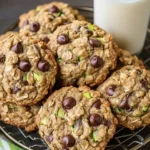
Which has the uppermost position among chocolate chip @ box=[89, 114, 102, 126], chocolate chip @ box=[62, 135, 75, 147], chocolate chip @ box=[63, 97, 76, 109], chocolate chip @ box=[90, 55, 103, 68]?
chocolate chip @ box=[90, 55, 103, 68]

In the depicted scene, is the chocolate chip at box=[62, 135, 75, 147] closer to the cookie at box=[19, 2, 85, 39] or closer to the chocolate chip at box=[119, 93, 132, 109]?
the chocolate chip at box=[119, 93, 132, 109]

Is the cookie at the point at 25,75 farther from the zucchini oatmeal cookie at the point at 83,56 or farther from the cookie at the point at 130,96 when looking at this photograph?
the cookie at the point at 130,96

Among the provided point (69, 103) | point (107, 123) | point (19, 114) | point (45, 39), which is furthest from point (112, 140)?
point (45, 39)

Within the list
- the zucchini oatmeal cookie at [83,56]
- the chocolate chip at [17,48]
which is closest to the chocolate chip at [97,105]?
the zucchini oatmeal cookie at [83,56]

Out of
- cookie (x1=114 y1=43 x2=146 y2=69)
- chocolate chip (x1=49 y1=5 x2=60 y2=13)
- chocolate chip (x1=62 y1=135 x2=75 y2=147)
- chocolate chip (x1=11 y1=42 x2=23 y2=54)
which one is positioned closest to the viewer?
chocolate chip (x1=62 y1=135 x2=75 y2=147)

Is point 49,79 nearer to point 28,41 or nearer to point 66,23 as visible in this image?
point 28,41

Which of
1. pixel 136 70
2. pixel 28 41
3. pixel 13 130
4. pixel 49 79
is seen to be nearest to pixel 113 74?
pixel 136 70

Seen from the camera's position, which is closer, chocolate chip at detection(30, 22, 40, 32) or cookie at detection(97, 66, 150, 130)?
cookie at detection(97, 66, 150, 130)

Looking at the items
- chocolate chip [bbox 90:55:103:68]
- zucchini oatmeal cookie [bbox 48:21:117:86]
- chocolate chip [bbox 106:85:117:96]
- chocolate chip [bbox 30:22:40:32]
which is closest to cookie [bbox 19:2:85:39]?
chocolate chip [bbox 30:22:40:32]
